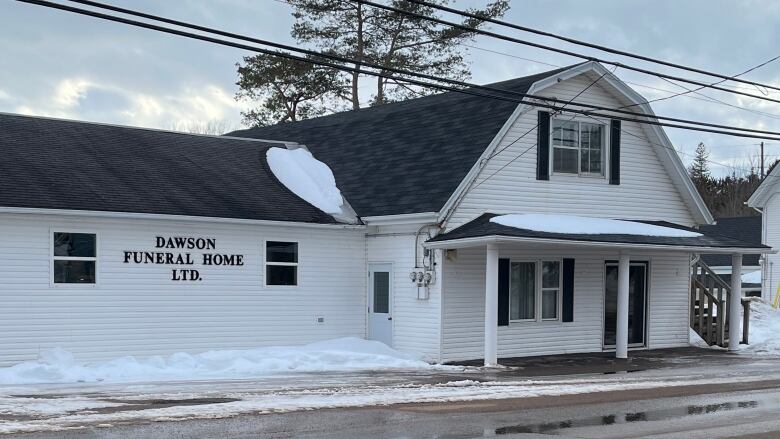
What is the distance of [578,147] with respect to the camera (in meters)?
22.9

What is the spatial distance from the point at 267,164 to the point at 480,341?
7.29 meters

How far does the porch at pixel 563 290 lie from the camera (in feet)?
65.3

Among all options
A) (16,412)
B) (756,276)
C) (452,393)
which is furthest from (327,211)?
(756,276)

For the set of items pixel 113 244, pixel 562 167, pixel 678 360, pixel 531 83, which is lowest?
pixel 678 360

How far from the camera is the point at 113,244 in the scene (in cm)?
1864

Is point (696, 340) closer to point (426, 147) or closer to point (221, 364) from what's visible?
point (426, 147)

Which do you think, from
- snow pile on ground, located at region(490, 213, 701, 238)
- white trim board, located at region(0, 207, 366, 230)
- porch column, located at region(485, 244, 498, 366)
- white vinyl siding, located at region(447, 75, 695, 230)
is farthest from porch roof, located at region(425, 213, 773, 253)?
white trim board, located at region(0, 207, 366, 230)

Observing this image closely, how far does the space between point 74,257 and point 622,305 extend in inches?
474

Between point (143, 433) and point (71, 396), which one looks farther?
point (71, 396)

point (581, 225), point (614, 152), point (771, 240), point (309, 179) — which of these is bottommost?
point (771, 240)

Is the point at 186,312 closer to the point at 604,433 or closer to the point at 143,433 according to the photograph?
the point at 143,433

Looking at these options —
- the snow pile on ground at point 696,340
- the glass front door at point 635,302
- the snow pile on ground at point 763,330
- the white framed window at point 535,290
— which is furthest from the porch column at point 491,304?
the snow pile on ground at point 696,340

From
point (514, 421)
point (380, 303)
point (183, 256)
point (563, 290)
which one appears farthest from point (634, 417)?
point (183, 256)

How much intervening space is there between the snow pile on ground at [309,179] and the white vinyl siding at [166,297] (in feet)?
2.41
